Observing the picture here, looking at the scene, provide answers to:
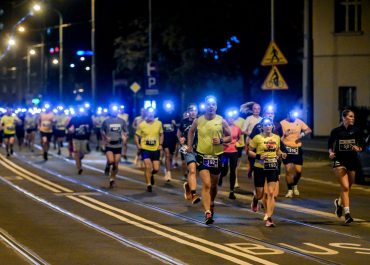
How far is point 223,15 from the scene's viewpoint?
50.7m

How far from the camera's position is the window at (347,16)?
41.3 m

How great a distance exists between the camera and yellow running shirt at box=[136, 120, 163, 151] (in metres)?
19.6

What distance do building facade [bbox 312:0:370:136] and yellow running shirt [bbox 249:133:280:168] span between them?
28.0 metres

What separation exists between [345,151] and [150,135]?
249 inches

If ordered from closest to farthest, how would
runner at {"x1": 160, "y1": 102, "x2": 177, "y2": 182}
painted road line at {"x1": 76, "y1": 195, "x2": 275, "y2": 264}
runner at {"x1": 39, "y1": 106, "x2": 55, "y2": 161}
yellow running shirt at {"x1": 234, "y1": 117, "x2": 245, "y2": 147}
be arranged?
painted road line at {"x1": 76, "y1": 195, "x2": 275, "y2": 264}, yellow running shirt at {"x1": 234, "y1": 117, "x2": 245, "y2": 147}, runner at {"x1": 160, "y1": 102, "x2": 177, "y2": 182}, runner at {"x1": 39, "y1": 106, "x2": 55, "y2": 161}

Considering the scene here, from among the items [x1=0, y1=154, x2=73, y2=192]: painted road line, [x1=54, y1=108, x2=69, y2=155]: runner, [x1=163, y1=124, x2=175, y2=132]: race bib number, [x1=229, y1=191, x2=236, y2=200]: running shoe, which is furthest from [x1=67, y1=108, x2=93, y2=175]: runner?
[x1=54, y1=108, x2=69, y2=155]: runner

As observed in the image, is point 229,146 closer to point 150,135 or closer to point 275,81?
point 150,135

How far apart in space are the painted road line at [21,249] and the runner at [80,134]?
11149 mm

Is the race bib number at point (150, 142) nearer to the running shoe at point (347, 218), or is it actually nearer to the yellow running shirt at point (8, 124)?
the running shoe at point (347, 218)

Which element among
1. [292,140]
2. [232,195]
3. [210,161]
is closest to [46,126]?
[232,195]

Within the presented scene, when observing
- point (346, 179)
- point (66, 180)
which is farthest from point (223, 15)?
point (346, 179)

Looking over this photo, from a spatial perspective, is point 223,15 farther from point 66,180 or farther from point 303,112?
point 66,180

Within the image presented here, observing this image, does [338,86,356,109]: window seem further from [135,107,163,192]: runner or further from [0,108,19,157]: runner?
[135,107,163,192]: runner

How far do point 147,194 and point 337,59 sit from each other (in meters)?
25.2
